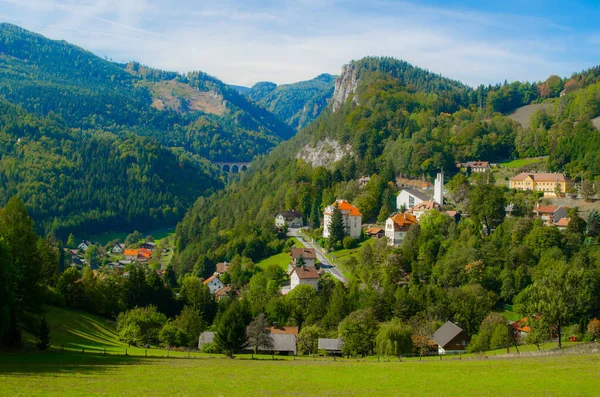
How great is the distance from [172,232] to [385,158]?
77.6m

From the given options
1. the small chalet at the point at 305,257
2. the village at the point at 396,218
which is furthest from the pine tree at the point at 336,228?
the small chalet at the point at 305,257

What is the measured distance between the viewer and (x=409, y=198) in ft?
286

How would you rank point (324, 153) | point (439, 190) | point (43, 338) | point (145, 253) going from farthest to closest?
point (324, 153)
point (145, 253)
point (439, 190)
point (43, 338)

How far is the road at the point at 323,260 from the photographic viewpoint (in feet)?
237

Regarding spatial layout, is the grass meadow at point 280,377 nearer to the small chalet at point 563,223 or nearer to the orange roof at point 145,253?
the small chalet at point 563,223

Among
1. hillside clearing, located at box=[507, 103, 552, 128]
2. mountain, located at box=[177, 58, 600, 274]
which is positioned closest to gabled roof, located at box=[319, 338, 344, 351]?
mountain, located at box=[177, 58, 600, 274]

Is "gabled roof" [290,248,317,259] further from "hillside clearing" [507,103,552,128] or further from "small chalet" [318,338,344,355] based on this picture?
"hillside clearing" [507,103,552,128]

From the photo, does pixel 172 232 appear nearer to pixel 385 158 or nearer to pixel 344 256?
pixel 385 158

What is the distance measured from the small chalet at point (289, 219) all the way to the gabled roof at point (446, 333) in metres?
43.4

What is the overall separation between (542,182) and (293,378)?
215ft

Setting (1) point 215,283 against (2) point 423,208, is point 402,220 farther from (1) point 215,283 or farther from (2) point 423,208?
(1) point 215,283

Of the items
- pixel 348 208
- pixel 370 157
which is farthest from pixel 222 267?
pixel 370 157

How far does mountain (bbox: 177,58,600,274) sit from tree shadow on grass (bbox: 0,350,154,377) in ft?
175

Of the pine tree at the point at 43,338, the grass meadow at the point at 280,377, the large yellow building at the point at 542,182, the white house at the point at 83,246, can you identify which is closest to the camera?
the grass meadow at the point at 280,377
